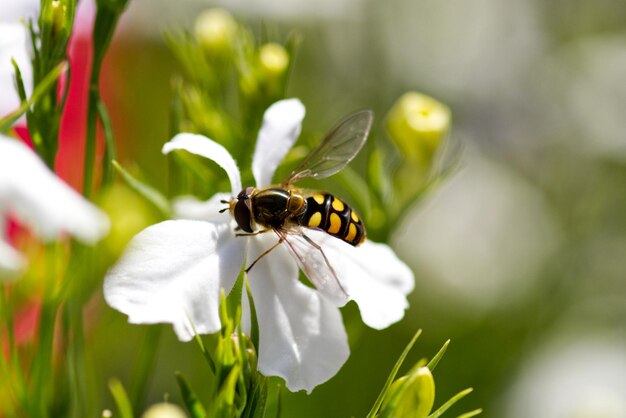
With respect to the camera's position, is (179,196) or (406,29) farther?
(406,29)

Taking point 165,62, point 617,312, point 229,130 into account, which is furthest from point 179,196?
point 617,312

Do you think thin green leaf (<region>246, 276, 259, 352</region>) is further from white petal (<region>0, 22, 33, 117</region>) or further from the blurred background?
the blurred background

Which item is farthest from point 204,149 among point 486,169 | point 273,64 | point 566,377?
point 486,169

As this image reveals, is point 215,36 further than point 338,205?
Yes

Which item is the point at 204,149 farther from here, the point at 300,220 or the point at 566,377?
the point at 566,377

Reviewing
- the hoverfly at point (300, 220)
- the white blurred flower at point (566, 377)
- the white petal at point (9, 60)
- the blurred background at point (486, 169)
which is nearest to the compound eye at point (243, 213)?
the hoverfly at point (300, 220)

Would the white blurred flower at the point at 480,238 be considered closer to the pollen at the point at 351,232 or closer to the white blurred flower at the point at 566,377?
the white blurred flower at the point at 566,377

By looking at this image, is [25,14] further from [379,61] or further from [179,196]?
[379,61]
